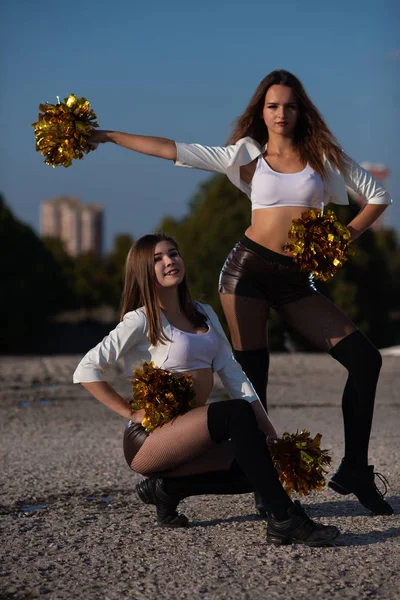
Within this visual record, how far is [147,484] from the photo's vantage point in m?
4.49

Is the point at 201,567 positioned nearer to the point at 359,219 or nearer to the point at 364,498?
the point at 364,498

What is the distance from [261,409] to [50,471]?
2268 millimetres

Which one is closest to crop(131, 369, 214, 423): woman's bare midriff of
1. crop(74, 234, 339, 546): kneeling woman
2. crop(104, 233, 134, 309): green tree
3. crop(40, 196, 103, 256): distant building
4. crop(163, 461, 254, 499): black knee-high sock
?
crop(74, 234, 339, 546): kneeling woman

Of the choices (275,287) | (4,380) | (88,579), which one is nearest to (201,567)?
(88,579)

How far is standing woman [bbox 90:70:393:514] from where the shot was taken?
15.1ft

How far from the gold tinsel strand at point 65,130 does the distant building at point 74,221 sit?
167579mm

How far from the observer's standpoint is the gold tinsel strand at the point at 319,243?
4535mm

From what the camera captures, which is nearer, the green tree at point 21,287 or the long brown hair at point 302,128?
the long brown hair at point 302,128

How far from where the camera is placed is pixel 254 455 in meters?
3.98

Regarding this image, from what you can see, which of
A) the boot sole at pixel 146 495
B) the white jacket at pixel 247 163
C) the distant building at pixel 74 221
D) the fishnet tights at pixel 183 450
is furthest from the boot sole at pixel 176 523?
the distant building at pixel 74 221

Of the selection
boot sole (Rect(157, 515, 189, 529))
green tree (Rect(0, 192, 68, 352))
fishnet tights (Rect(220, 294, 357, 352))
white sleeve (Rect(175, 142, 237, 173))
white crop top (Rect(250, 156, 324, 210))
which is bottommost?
green tree (Rect(0, 192, 68, 352))

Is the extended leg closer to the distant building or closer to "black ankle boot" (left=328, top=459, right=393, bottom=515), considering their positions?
"black ankle boot" (left=328, top=459, right=393, bottom=515)

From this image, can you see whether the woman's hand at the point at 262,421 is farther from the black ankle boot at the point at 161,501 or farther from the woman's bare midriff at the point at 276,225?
the woman's bare midriff at the point at 276,225

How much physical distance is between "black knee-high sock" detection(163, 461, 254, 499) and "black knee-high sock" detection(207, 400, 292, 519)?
10.8 inches
